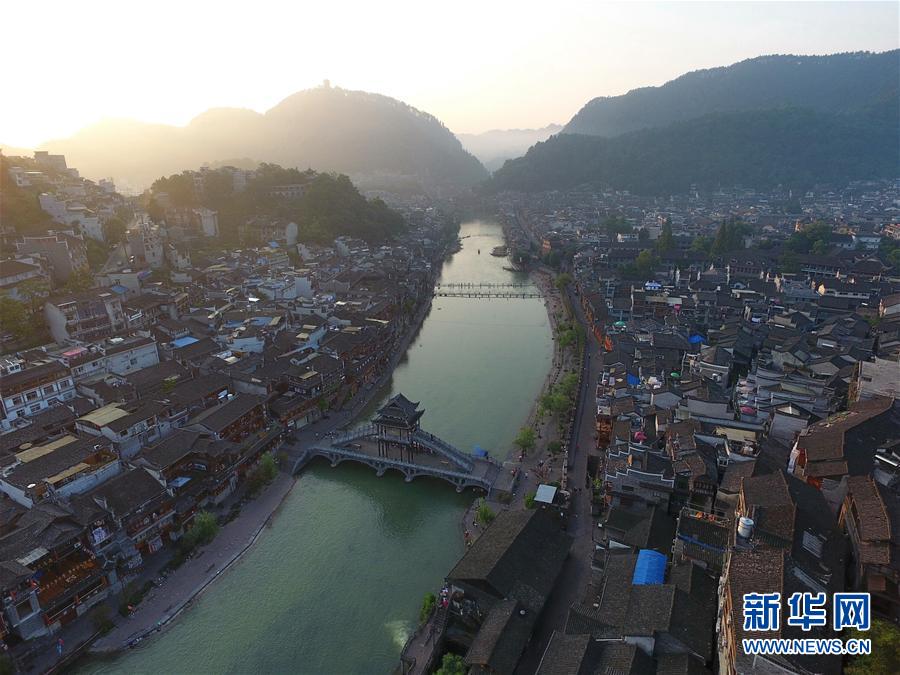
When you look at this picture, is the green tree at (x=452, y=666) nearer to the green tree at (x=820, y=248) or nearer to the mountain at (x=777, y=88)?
the green tree at (x=820, y=248)

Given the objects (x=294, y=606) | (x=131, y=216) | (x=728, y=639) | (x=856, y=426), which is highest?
(x=131, y=216)

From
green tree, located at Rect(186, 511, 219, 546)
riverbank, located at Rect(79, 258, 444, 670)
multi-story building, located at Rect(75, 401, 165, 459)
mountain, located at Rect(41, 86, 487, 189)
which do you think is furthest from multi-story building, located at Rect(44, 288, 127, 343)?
mountain, located at Rect(41, 86, 487, 189)

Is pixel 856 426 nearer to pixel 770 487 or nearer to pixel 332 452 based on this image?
pixel 770 487

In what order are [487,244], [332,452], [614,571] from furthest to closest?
[487,244], [332,452], [614,571]

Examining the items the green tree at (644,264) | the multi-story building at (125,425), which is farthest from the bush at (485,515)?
the green tree at (644,264)

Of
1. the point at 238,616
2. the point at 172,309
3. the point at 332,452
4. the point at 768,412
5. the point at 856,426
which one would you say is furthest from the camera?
the point at 172,309

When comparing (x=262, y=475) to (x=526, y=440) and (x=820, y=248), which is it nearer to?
(x=526, y=440)

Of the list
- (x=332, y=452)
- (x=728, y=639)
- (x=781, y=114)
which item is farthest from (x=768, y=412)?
(x=781, y=114)
